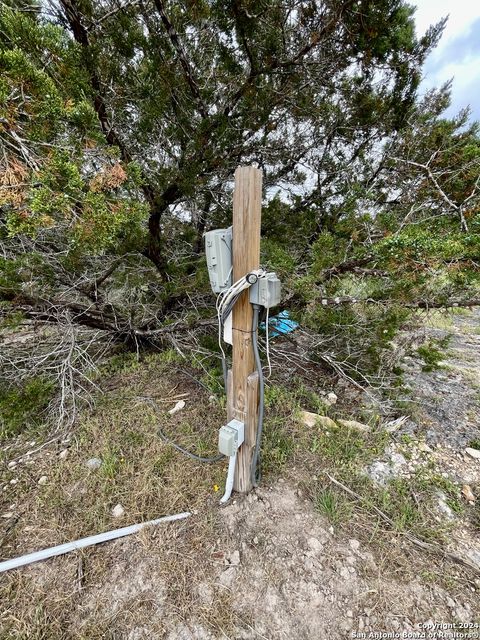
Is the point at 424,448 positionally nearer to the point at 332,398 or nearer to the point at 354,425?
the point at 354,425

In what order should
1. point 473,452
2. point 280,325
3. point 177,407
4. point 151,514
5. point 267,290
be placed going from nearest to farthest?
point 267,290, point 151,514, point 473,452, point 177,407, point 280,325

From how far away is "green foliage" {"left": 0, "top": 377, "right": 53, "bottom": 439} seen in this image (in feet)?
6.89

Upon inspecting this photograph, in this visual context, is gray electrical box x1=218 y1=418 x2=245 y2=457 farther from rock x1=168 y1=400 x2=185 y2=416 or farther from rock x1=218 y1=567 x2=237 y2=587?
rock x1=168 y1=400 x2=185 y2=416

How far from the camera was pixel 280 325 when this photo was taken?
2.78m

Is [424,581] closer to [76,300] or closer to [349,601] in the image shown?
[349,601]

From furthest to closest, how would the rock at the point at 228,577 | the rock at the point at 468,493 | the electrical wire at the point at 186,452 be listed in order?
the electrical wire at the point at 186,452, the rock at the point at 468,493, the rock at the point at 228,577

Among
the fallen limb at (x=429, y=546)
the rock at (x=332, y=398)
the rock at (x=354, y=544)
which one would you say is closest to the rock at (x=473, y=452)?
the fallen limb at (x=429, y=546)

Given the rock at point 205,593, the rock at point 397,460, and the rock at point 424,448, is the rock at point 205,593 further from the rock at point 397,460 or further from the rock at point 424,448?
the rock at point 424,448

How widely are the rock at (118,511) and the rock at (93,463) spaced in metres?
0.37

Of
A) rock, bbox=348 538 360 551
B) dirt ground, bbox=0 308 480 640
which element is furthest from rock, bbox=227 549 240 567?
rock, bbox=348 538 360 551

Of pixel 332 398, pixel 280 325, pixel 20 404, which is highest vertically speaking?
pixel 280 325

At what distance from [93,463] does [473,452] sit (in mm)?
2841

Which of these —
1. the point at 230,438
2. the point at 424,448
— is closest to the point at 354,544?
the point at 230,438

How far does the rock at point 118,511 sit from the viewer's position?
5.41 feet
